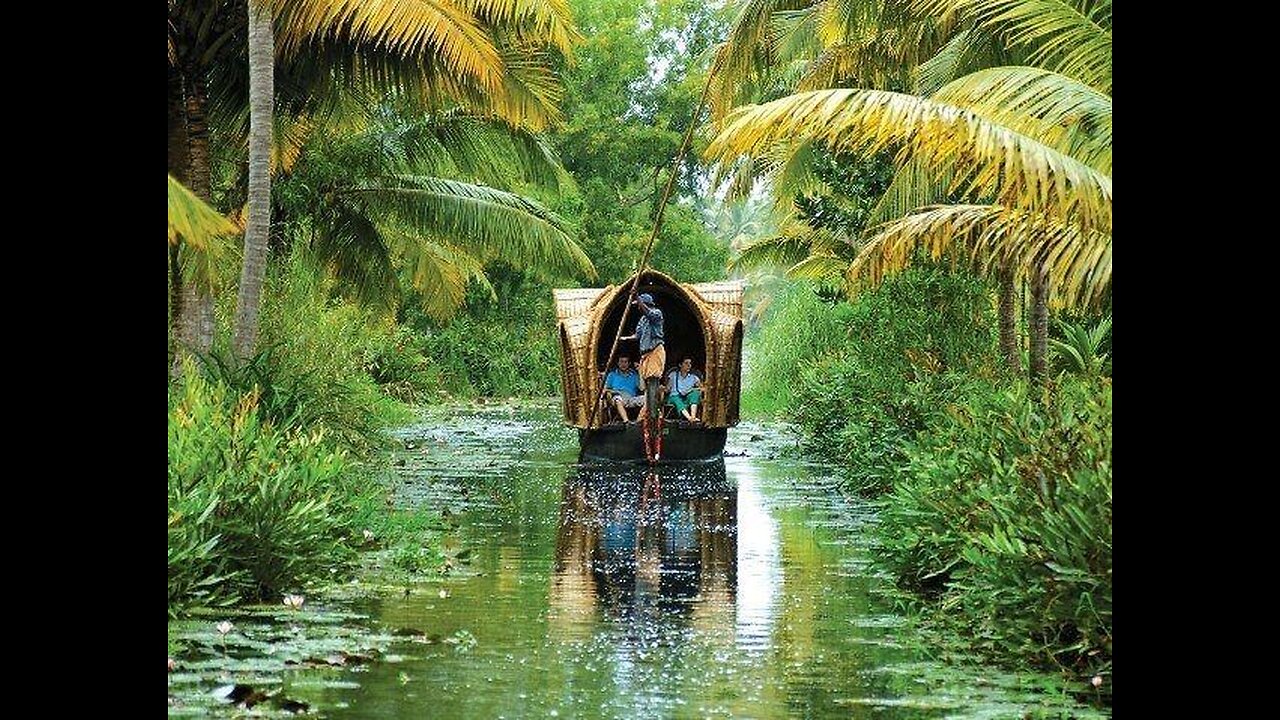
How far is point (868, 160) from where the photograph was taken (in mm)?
19359

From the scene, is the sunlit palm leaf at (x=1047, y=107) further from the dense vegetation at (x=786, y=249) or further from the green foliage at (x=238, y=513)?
the green foliage at (x=238, y=513)

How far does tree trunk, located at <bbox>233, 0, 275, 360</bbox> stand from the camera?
47.0 ft

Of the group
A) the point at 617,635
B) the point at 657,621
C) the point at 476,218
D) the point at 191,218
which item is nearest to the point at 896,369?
the point at 476,218

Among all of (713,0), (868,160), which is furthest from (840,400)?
(713,0)

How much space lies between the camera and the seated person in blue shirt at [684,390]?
22266 mm

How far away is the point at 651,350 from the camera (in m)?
21.1

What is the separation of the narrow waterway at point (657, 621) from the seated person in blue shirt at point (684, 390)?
3.88 meters

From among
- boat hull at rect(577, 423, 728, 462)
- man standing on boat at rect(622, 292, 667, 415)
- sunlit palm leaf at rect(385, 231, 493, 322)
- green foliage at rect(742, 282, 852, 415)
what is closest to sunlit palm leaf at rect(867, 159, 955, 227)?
man standing on boat at rect(622, 292, 667, 415)

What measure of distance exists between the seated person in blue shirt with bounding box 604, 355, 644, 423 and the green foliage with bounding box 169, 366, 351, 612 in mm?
9829

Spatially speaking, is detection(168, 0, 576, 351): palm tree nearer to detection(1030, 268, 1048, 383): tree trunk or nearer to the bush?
the bush

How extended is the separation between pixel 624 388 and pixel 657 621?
39.8ft

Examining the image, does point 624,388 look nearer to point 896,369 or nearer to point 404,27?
point 896,369
